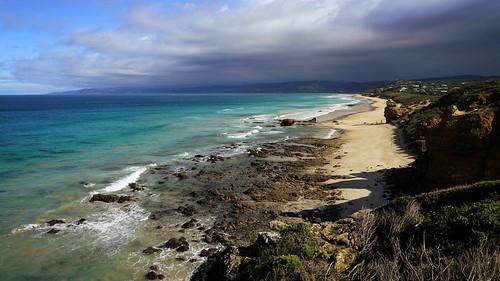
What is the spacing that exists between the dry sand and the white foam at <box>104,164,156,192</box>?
12.5 m

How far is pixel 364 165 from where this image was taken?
2905 centimetres

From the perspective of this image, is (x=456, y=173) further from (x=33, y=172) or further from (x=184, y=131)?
(x=184, y=131)

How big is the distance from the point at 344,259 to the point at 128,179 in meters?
20.6

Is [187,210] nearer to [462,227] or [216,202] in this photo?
[216,202]

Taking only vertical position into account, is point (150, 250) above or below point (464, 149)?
below

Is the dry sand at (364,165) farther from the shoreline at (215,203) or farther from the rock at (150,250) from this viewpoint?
the rock at (150,250)

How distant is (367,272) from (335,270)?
0.65 metres

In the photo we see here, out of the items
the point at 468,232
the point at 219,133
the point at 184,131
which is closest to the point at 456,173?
the point at 468,232

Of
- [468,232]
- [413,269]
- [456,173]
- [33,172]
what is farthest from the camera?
[33,172]

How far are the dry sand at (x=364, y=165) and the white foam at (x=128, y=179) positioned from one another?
12502 millimetres

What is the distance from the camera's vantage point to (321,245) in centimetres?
956

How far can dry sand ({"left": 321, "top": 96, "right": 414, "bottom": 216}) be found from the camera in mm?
21013

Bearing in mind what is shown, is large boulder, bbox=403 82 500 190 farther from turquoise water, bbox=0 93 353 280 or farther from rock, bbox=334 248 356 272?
turquoise water, bbox=0 93 353 280

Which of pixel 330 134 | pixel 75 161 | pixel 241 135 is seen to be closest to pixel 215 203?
pixel 75 161
